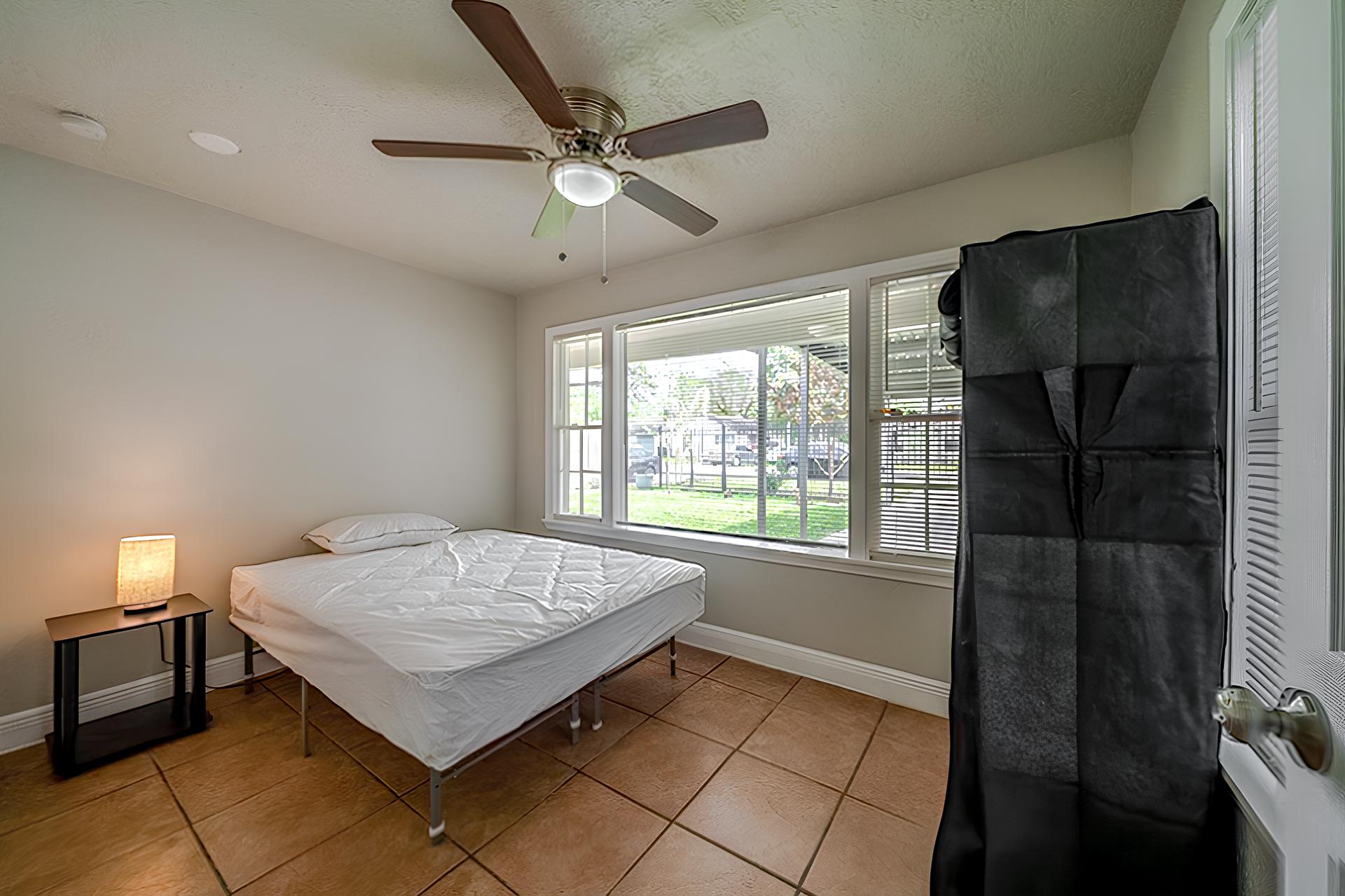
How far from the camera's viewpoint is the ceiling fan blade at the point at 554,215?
2.08m

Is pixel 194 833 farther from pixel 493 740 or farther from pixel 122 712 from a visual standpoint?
pixel 122 712

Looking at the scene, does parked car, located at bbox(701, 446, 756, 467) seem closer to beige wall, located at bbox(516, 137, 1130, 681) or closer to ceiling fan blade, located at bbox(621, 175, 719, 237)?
beige wall, located at bbox(516, 137, 1130, 681)

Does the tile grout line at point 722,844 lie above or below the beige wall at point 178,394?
below

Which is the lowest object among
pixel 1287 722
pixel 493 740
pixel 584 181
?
pixel 493 740

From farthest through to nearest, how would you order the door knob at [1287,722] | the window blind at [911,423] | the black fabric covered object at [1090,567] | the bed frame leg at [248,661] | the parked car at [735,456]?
the parked car at [735,456], the bed frame leg at [248,661], the window blind at [911,423], the black fabric covered object at [1090,567], the door knob at [1287,722]

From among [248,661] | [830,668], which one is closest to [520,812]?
[830,668]

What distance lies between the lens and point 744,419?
10.8ft

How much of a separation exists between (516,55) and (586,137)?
51 cm

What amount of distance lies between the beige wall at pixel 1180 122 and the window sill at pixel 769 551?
166cm

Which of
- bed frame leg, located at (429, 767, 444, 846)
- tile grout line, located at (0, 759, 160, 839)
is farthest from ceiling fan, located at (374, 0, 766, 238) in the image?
tile grout line, located at (0, 759, 160, 839)

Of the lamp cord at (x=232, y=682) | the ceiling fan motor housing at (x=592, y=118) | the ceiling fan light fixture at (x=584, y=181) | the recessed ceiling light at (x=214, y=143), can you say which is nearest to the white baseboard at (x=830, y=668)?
the lamp cord at (x=232, y=682)

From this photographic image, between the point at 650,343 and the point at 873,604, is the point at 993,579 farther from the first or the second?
the point at 650,343

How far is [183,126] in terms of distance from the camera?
204cm

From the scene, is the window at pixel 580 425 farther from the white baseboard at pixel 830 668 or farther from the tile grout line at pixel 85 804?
the tile grout line at pixel 85 804
